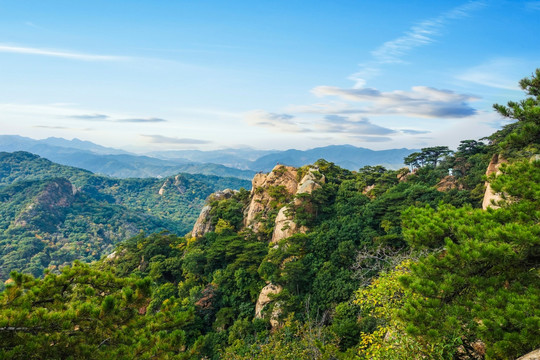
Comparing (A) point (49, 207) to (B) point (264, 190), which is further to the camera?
(A) point (49, 207)

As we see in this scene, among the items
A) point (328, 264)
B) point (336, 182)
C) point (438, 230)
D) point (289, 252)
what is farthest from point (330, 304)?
point (336, 182)

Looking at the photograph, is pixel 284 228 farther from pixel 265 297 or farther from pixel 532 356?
pixel 532 356

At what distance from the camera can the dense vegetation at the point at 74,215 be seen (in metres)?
58.1

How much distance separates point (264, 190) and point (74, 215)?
67.7 metres

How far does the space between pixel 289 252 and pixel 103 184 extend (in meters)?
120

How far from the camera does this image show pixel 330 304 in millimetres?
16016

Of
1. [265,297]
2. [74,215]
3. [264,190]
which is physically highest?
[264,190]

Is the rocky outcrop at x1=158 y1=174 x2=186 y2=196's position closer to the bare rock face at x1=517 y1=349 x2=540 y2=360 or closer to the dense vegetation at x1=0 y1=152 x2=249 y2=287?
the dense vegetation at x1=0 y1=152 x2=249 y2=287

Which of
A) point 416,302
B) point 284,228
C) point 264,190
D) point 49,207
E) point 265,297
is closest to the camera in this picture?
point 416,302

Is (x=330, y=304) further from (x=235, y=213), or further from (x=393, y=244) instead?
(x=235, y=213)

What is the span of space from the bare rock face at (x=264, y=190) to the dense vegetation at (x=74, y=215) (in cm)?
4298

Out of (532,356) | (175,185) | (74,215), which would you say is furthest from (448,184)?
(175,185)

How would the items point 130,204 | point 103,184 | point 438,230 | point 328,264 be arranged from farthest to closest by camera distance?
point 103,184, point 130,204, point 328,264, point 438,230

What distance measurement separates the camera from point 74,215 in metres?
76.0
